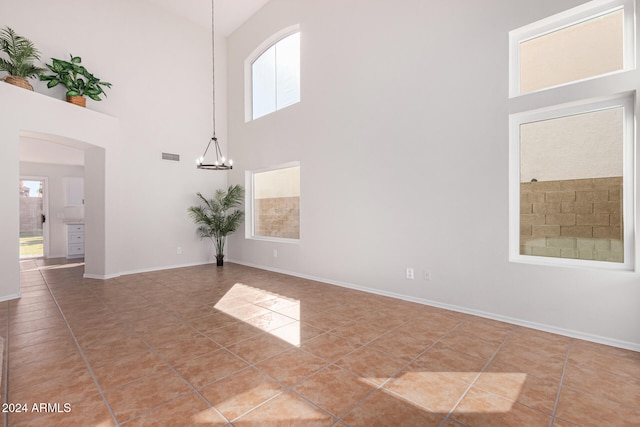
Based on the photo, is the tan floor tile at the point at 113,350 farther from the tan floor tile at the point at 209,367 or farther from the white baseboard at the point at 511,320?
the white baseboard at the point at 511,320

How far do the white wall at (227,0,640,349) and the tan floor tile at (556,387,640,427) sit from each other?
1084 mm

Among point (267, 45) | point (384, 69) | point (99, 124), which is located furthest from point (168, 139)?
point (384, 69)

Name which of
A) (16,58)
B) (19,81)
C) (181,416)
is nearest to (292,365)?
(181,416)

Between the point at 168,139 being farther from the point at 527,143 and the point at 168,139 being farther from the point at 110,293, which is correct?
the point at 527,143

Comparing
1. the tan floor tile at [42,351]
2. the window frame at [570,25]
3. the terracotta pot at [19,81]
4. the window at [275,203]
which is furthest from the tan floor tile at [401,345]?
the terracotta pot at [19,81]

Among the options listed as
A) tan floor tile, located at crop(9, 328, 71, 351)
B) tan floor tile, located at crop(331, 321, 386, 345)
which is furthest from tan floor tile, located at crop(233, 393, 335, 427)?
tan floor tile, located at crop(9, 328, 71, 351)

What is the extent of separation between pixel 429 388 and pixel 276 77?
580 cm

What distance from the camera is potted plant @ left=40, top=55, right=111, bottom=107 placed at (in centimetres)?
453

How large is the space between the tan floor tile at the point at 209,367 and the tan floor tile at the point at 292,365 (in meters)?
0.19

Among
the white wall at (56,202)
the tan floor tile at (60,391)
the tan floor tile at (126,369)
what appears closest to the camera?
the tan floor tile at (60,391)

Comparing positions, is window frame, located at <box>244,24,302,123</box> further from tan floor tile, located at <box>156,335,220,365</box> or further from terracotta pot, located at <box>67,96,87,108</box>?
tan floor tile, located at <box>156,335,220,365</box>

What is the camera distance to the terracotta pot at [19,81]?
13.1ft

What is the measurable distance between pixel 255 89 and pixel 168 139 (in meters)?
2.12

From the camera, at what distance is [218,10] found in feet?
19.9
